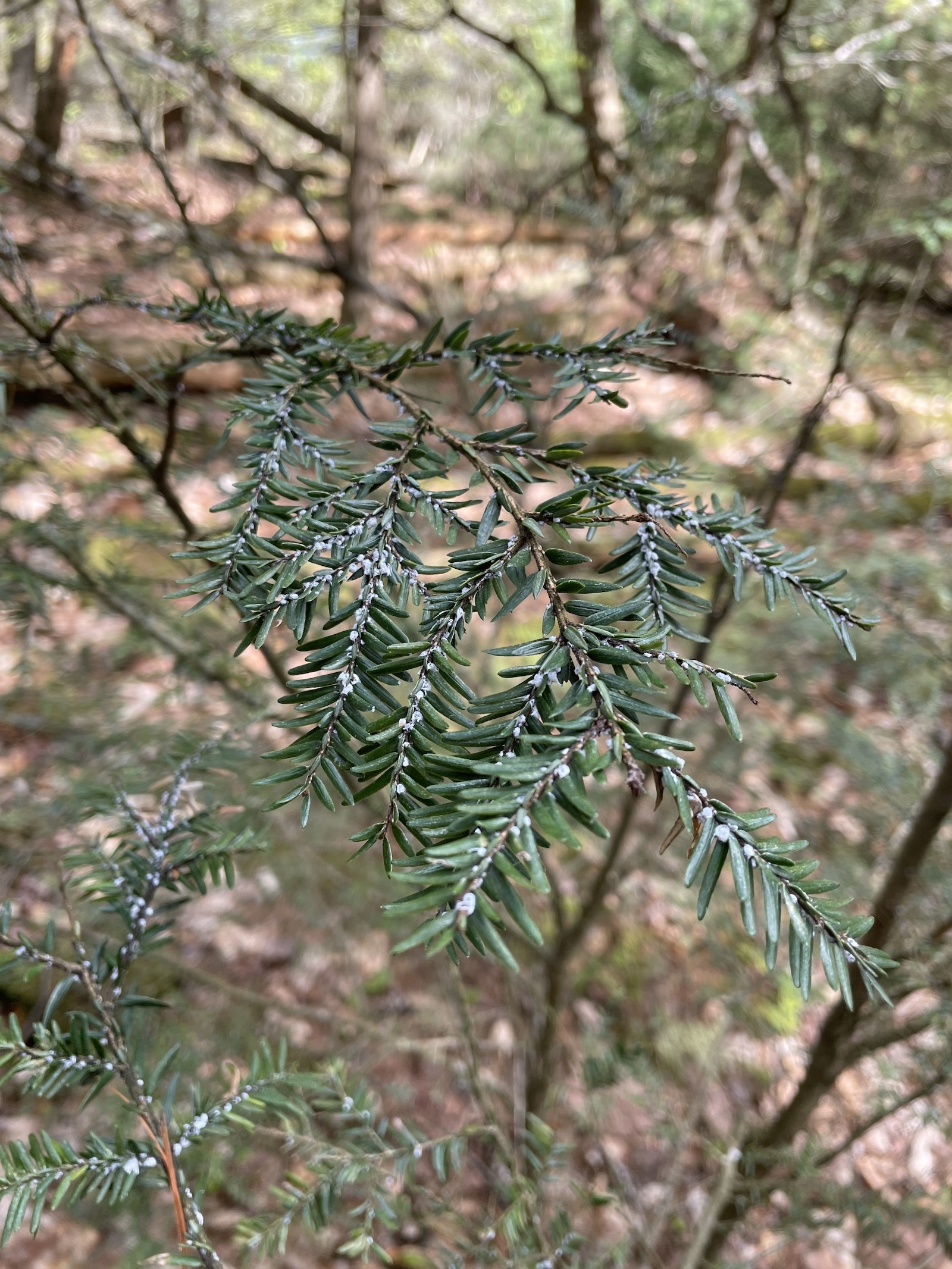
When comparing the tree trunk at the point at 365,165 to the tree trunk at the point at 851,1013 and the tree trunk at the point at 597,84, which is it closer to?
the tree trunk at the point at 597,84

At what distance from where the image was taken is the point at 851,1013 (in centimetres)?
98

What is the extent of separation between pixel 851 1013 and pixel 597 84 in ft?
15.7

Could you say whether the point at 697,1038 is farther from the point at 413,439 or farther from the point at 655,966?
the point at 413,439

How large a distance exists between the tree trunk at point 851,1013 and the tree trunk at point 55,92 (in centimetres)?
561

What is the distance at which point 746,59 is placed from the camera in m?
3.41

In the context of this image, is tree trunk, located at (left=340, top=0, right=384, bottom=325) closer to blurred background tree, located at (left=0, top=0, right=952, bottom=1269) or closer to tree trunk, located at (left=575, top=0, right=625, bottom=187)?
blurred background tree, located at (left=0, top=0, right=952, bottom=1269)

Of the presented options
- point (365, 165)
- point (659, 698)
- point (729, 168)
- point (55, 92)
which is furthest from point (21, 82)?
point (659, 698)

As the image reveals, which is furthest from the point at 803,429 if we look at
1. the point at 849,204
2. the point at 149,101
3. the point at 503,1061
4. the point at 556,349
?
the point at 849,204

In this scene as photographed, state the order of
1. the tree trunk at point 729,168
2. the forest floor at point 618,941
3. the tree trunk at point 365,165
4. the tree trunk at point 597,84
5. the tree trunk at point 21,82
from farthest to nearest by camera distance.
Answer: the tree trunk at point 21,82, the tree trunk at point 597,84, the tree trunk at point 365,165, the tree trunk at point 729,168, the forest floor at point 618,941

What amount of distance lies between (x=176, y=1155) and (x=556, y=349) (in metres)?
0.71

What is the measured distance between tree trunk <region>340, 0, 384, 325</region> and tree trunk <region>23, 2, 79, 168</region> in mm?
1917

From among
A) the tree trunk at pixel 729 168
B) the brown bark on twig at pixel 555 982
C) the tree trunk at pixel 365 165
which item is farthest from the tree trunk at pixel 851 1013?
the tree trunk at pixel 729 168

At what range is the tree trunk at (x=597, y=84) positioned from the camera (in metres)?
3.77

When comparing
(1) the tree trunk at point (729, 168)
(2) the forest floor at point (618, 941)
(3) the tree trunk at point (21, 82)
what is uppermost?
(1) the tree trunk at point (729, 168)
